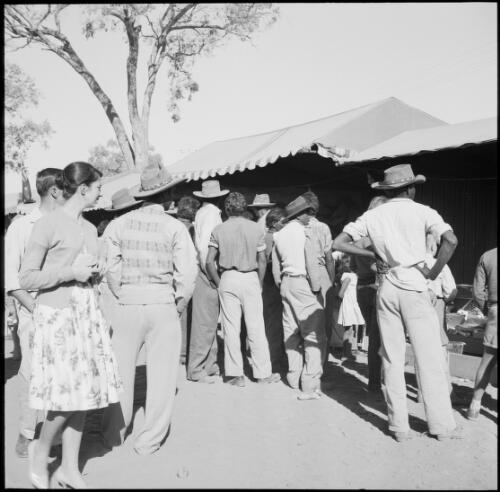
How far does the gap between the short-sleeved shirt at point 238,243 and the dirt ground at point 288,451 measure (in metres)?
1.37

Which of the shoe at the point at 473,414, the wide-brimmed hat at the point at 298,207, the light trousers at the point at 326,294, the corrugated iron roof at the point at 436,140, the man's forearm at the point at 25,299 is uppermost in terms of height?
the corrugated iron roof at the point at 436,140

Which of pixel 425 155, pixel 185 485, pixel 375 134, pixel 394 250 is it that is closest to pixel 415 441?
pixel 394 250

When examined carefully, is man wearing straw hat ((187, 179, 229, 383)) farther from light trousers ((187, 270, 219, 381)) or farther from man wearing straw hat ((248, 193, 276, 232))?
man wearing straw hat ((248, 193, 276, 232))

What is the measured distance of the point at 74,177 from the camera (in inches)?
139

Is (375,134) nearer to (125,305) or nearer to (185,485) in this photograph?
(125,305)

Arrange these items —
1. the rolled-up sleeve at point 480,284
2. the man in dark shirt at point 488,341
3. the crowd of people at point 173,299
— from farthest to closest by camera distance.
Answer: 1. the rolled-up sleeve at point 480,284
2. the man in dark shirt at point 488,341
3. the crowd of people at point 173,299

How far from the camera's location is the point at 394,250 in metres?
4.21

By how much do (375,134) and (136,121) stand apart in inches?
443

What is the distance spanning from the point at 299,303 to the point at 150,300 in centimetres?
208

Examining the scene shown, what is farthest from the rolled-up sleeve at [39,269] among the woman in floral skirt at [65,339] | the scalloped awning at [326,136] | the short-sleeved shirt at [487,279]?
the scalloped awning at [326,136]

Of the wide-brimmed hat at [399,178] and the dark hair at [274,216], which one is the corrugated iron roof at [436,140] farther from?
the wide-brimmed hat at [399,178]

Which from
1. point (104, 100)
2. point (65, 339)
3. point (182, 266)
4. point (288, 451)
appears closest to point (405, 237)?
point (182, 266)

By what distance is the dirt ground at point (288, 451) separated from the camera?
353cm

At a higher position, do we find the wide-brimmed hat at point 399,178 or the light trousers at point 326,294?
the wide-brimmed hat at point 399,178
